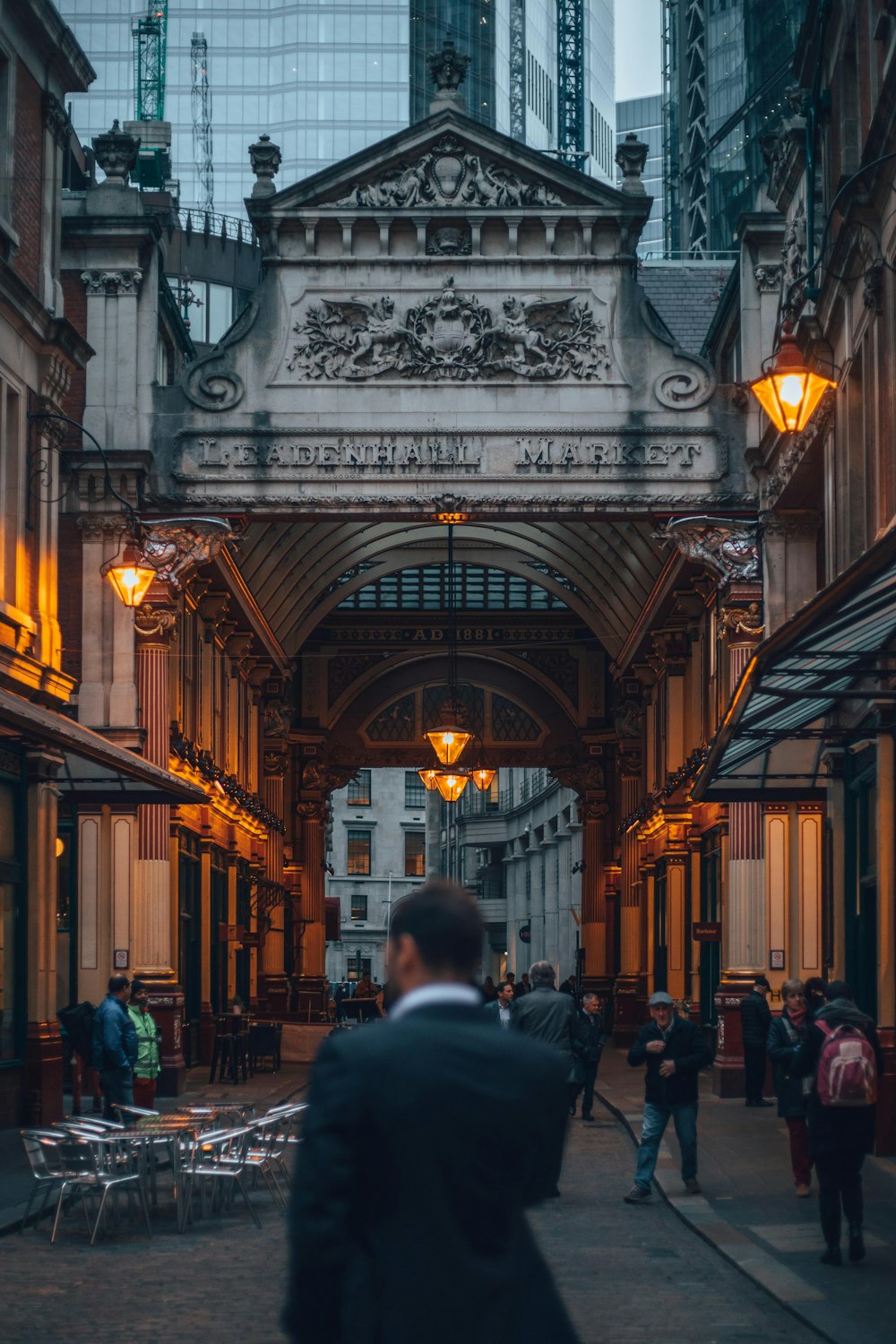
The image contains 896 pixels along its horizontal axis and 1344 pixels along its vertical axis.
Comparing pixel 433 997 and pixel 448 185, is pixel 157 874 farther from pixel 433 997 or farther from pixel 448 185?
pixel 433 997

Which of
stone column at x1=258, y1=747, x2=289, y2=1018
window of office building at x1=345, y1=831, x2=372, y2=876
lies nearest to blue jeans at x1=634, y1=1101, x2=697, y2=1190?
stone column at x1=258, y1=747, x2=289, y2=1018

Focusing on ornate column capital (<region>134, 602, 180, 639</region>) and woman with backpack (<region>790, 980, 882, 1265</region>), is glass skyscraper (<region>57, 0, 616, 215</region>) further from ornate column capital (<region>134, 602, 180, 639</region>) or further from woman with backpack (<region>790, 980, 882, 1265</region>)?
woman with backpack (<region>790, 980, 882, 1265</region>)

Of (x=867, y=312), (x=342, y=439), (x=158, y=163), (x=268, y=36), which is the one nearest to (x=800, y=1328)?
(x=867, y=312)

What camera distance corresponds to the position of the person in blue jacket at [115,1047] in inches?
723

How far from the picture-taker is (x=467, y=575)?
4591 centimetres

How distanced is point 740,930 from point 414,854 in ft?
235

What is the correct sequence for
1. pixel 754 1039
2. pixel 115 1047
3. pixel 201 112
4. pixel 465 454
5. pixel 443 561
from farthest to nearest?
pixel 201 112 < pixel 443 561 < pixel 465 454 < pixel 754 1039 < pixel 115 1047

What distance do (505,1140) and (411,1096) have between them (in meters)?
0.25

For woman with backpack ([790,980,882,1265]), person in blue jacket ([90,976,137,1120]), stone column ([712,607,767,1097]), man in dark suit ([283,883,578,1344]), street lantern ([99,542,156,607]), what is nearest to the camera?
man in dark suit ([283,883,578,1344])

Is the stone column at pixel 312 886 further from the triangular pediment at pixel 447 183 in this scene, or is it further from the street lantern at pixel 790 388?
the street lantern at pixel 790 388

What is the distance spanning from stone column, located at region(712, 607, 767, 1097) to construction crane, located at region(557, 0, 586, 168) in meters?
89.9

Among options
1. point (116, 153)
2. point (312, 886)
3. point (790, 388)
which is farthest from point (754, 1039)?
point (312, 886)

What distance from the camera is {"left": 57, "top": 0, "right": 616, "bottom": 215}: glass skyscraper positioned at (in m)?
109

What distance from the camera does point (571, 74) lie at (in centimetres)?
11531
